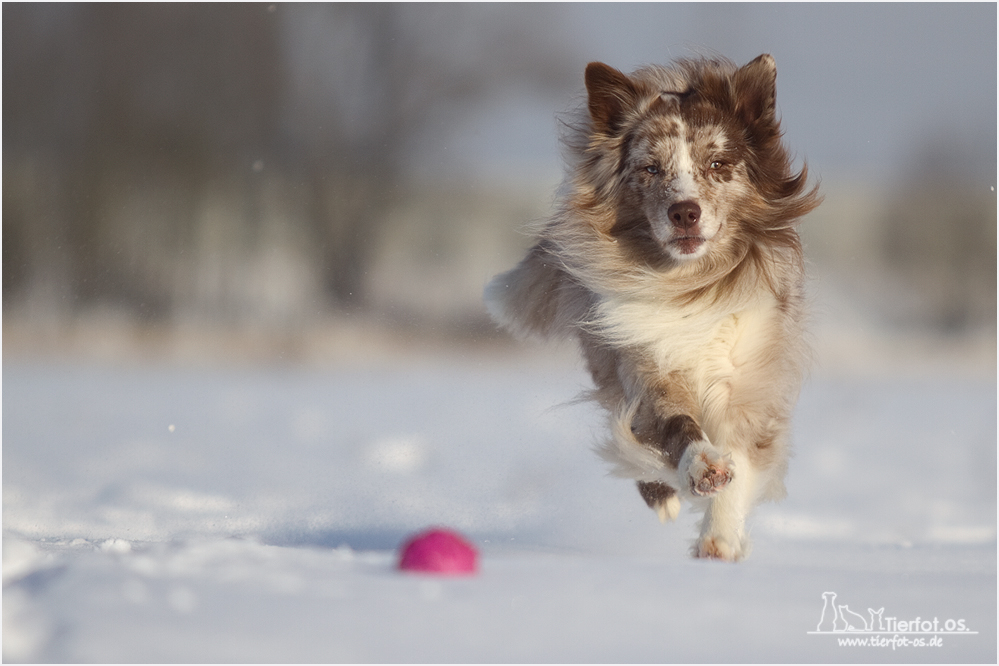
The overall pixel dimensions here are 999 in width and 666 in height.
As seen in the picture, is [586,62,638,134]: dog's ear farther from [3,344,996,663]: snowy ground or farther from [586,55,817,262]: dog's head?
[3,344,996,663]: snowy ground

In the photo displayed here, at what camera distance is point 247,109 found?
18.8 metres

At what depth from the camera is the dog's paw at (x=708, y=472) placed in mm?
3818

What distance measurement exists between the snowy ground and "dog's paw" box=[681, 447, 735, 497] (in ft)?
1.17

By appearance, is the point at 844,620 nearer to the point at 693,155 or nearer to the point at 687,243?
the point at 687,243

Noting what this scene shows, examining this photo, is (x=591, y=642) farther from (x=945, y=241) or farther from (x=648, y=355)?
(x=945, y=241)

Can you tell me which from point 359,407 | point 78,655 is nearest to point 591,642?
point 78,655

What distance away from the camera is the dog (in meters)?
4.20

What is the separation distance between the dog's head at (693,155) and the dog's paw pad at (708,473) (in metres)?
0.90

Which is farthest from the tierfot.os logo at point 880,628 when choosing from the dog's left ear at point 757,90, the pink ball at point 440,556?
the dog's left ear at point 757,90

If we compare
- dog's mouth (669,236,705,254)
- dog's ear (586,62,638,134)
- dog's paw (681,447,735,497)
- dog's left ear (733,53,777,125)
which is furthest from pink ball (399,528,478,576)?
dog's left ear (733,53,777,125)

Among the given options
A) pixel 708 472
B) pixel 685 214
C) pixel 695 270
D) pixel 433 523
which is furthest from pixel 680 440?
pixel 433 523

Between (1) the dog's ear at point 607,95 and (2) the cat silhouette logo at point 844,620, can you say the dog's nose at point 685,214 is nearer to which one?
(1) the dog's ear at point 607,95

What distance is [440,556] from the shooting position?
321cm

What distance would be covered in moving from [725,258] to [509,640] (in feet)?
7.40
